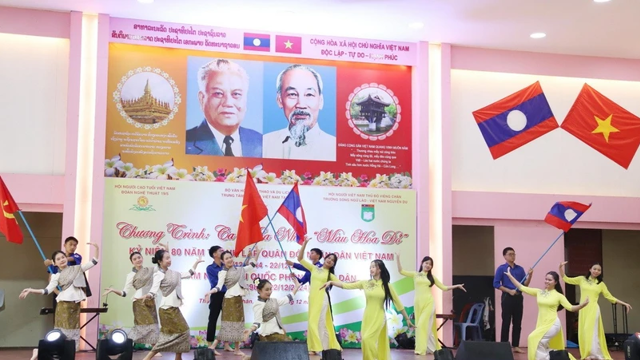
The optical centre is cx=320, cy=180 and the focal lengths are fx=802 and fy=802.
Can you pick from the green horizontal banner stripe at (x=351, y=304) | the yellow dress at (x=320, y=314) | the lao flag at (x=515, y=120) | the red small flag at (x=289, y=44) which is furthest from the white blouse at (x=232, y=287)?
the lao flag at (x=515, y=120)

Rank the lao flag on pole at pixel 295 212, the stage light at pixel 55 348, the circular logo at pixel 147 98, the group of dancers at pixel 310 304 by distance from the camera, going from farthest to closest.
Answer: the circular logo at pixel 147 98
the lao flag on pole at pixel 295 212
the group of dancers at pixel 310 304
the stage light at pixel 55 348

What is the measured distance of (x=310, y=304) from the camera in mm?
10898

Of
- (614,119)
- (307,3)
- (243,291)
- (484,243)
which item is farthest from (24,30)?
(614,119)

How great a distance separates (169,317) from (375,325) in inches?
92.4

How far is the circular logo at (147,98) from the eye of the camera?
39.1 feet

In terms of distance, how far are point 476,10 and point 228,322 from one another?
18.5 feet

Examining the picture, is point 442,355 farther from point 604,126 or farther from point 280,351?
point 604,126

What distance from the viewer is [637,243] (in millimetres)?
16188

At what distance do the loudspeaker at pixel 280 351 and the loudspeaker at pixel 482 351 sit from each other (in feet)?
5.45

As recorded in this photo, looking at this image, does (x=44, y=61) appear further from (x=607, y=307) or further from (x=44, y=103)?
(x=607, y=307)

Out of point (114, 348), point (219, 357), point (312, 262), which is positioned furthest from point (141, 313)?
point (312, 262)

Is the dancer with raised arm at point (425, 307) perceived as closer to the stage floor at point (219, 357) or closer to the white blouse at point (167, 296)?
the stage floor at point (219, 357)

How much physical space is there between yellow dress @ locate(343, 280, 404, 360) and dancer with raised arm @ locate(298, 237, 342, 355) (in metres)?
1.37

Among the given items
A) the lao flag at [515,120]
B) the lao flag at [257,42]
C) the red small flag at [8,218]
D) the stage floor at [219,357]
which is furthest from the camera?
the lao flag at [515,120]
